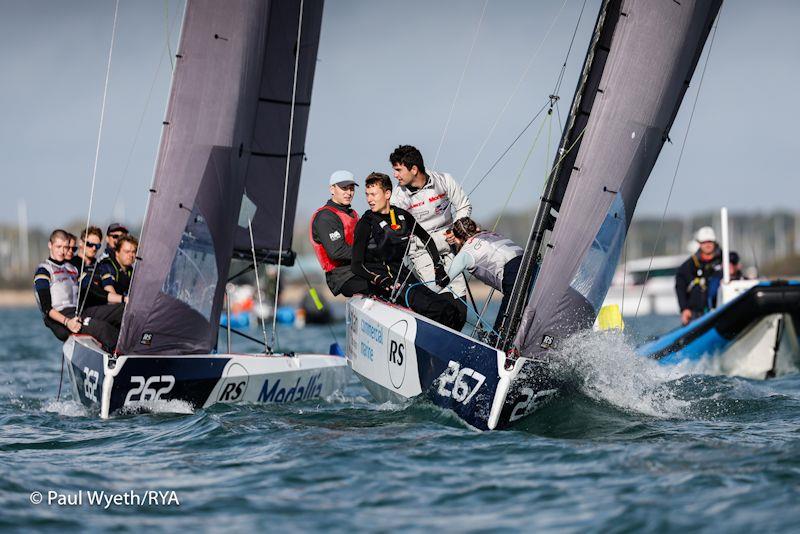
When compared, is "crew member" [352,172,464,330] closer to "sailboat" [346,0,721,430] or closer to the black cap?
"sailboat" [346,0,721,430]

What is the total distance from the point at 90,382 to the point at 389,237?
7.11ft

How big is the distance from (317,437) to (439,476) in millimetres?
1203

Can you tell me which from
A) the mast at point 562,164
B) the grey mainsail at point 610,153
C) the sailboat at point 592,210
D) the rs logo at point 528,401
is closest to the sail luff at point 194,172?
the sailboat at point 592,210

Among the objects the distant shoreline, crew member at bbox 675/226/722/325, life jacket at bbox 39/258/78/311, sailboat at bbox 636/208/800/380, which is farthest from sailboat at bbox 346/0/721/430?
the distant shoreline

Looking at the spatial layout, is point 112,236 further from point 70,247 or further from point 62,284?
point 62,284

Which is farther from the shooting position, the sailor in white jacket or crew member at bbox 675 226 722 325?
crew member at bbox 675 226 722 325

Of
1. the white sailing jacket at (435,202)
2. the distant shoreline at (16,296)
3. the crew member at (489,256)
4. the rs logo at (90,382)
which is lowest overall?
the distant shoreline at (16,296)

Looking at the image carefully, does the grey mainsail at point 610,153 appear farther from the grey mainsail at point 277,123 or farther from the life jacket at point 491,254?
the grey mainsail at point 277,123

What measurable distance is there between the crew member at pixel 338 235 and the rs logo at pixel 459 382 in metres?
→ 1.40

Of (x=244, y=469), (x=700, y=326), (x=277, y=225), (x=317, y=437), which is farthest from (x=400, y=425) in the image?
(x=700, y=326)

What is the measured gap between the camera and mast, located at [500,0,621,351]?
5.98 meters

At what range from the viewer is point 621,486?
4.30 m

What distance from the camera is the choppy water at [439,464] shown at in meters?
3.98

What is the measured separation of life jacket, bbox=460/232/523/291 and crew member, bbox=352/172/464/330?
31 cm
